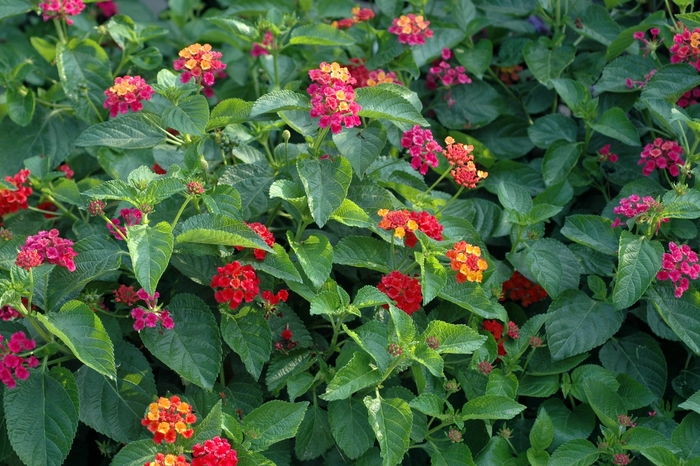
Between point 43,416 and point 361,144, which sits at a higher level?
point 361,144

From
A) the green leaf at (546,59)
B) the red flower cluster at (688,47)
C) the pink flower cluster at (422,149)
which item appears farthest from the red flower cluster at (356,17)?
the red flower cluster at (688,47)

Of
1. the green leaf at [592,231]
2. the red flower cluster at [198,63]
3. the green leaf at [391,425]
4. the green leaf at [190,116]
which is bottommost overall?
the green leaf at [391,425]

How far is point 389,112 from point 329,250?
0.36m

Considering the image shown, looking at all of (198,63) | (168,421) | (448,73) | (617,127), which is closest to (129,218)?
(198,63)

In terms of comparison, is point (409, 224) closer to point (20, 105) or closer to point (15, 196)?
point (15, 196)

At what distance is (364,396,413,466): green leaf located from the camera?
1.77 metres

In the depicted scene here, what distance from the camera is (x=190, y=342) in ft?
6.29

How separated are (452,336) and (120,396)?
2.49ft

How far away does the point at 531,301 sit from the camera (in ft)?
7.54

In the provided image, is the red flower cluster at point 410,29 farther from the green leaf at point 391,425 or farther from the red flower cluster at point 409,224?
the green leaf at point 391,425

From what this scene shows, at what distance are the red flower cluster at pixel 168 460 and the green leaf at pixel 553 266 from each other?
0.97 metres

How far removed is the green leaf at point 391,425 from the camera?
5.82ft

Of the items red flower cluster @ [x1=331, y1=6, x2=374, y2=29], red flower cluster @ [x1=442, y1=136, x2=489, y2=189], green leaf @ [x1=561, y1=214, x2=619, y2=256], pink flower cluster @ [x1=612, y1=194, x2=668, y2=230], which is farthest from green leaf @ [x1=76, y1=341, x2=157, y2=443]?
red flower cluster @ [x1=331, y1=6, x2=374, y2=29]

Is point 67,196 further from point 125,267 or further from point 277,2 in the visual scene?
point 277,2
